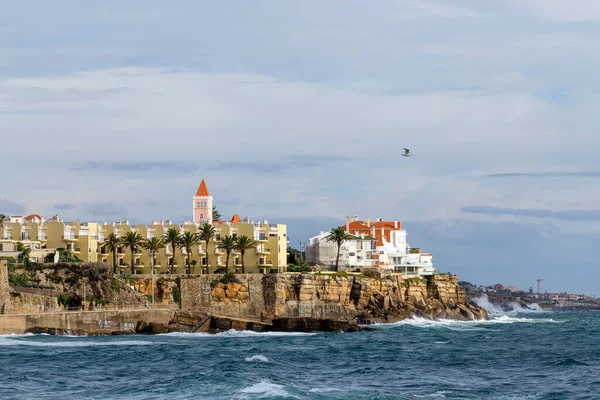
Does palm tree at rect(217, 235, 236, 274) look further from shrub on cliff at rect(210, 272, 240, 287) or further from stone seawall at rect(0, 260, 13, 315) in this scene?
stone seawall at rect(0, 260, 13, 315)

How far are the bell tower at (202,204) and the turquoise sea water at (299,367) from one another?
4359 cm

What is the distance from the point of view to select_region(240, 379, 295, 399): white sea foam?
5016 centimetres

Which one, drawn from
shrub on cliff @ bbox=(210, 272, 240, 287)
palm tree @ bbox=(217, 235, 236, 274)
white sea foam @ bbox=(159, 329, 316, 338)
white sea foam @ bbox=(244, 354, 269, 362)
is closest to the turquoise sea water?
white sea foam @ bbox=(244, 354, 269, 362)

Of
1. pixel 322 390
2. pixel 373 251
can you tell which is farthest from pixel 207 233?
pixel 322 390

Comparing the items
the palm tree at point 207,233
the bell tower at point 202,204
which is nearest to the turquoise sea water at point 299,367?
the palm tree at point 207,233

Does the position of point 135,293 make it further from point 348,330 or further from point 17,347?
point 17,347

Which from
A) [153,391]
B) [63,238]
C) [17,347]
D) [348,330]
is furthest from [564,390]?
[63,238]

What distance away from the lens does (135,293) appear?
109625 millimetres

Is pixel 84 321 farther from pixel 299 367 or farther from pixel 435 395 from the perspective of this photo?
pixel 435 395

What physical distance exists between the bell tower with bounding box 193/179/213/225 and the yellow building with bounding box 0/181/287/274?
22.6 ft

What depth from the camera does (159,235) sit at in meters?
129

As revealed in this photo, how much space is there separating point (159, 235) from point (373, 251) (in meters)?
32.7

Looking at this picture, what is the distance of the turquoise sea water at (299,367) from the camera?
5262cm

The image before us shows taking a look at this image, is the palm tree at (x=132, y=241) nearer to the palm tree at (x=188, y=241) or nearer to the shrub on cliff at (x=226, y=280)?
the palm tree at (x=188, y=241)
